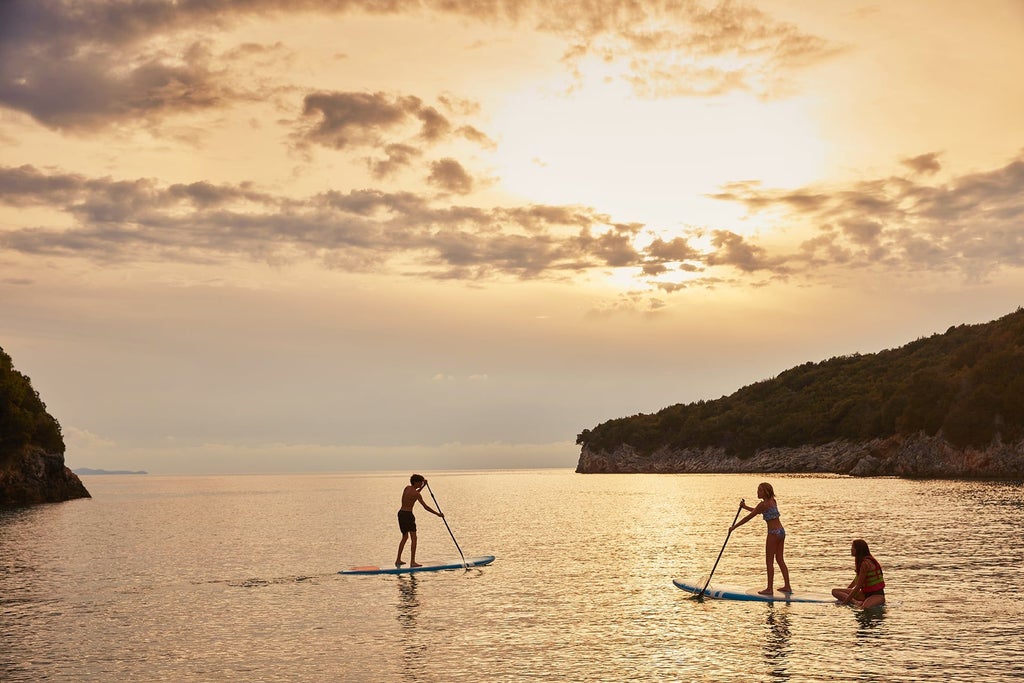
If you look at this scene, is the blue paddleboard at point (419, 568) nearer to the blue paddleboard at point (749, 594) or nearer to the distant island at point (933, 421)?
the blue paddleboard at point (749, 594)

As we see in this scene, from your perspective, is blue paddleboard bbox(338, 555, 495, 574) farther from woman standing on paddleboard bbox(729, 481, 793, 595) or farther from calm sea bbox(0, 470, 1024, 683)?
woman standing on paddleboard bbox(729, 481, 793, 595)

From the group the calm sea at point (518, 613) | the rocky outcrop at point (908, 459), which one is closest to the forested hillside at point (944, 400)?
the rocky outcrop at point (908, 459)

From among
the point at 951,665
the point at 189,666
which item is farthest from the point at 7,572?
the point at 951,665

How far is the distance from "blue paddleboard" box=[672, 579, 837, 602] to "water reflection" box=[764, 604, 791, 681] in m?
0.53

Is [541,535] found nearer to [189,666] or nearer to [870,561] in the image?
[870,561]

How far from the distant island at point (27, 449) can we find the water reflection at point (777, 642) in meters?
99.7

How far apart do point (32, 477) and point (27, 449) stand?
4032 mm

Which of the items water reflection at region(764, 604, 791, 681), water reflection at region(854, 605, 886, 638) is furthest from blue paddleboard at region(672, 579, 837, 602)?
water reflection at region(854, 605, 886, 638)

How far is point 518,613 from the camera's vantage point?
23109mm

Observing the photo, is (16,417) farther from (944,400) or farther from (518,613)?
(944,400)

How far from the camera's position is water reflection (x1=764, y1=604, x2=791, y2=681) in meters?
16.2

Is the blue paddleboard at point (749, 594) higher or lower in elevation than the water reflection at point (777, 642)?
higher

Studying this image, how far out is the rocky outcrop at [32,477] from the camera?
347 ft

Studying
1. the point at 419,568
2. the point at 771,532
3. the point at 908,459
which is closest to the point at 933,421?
the point at 908,459
